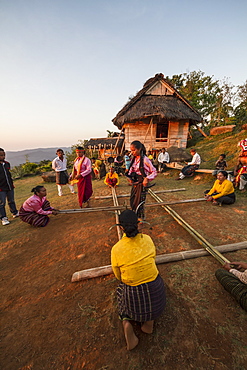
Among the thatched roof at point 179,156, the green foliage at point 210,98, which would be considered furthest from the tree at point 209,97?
the thatched roof at point 179,156

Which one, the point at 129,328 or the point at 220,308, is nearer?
the point at 129,328

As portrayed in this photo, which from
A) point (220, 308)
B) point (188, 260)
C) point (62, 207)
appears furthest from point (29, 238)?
point (220, 308)

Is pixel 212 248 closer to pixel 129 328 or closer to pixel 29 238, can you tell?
pixel 129 328

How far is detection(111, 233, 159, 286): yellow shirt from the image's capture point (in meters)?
1.49

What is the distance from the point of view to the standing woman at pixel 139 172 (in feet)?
10.2

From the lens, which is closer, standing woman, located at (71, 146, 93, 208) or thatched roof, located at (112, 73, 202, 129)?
standing woman, located at (71, 146, 93, 208)

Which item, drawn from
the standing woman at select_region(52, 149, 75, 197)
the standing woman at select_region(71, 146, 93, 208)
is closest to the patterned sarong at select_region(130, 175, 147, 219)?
the standing woman at select_region(71, 146, 93, 208)

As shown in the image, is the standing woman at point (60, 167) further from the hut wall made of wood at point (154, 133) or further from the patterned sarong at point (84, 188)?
the hut wall made of wood at point (154, 133)

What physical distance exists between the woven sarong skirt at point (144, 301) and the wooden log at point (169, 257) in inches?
32.0

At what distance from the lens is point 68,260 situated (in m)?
2.70

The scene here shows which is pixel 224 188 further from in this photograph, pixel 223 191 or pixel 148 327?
pixel 148 327

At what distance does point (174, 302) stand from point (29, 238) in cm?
318

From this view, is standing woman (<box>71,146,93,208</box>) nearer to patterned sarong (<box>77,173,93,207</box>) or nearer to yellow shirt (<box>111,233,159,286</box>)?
patterned sarong (<box>77,173,93,207</box>)

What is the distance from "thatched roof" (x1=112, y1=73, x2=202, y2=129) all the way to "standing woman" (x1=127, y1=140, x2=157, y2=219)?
872 cm
